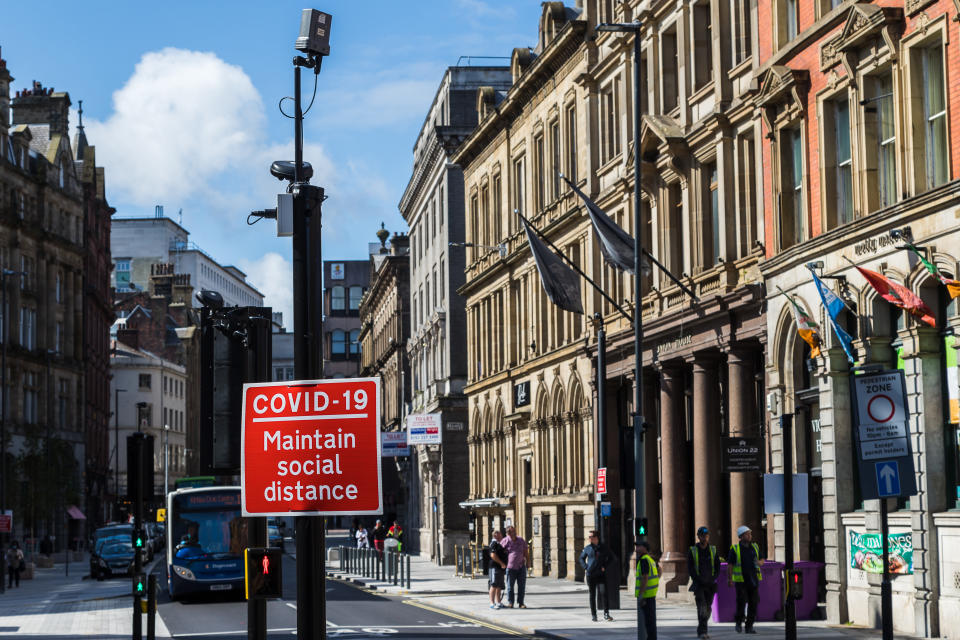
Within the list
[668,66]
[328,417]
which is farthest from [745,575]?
[328,417]

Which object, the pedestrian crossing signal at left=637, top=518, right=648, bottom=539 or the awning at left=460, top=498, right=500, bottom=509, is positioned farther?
the awning at left=460, top=498, right=500, bottom=509

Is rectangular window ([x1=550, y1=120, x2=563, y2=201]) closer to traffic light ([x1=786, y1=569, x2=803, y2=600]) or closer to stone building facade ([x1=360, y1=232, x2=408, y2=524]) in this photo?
traffic light ([x1=786, y1=569, x2=803, y2=600])

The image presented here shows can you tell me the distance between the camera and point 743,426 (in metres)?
32.5

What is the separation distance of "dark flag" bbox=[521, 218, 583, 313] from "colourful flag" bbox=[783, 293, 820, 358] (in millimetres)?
10453

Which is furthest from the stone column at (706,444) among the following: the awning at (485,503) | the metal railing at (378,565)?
the awning at (485,503)

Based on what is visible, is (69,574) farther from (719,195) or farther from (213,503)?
(719,195)

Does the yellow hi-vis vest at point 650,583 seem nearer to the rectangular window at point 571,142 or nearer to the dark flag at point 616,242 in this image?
the dark flag at point 616,242

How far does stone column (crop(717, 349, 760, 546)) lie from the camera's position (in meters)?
32.5

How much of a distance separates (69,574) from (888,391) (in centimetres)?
5786

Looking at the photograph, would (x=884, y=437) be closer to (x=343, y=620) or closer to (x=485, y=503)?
(x=343, y=620)

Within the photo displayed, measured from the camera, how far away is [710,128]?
113 feet

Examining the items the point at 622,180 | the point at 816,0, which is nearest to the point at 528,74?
the point at 622,180

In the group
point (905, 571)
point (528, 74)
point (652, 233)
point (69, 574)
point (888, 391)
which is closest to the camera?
point (888, 391)

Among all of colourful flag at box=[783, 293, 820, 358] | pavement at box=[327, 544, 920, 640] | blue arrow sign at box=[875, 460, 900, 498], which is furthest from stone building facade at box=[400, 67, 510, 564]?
blue arrow sign at box=[875, 460, 900, 498]
